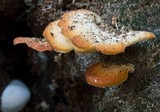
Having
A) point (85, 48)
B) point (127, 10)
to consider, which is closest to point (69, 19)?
point (85, 48)

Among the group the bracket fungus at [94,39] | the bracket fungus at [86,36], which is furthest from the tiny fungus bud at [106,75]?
the bracket fungus at [86,36]

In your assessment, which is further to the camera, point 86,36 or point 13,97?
point 13,97

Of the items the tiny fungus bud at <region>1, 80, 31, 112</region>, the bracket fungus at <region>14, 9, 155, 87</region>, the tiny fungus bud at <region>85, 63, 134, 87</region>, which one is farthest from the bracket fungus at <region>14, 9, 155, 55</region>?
the tiny fungus bud at <region>1, 80, 31, 112</region>

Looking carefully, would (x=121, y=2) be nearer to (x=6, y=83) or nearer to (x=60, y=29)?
(x=60, y=29)

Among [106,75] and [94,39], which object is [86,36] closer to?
[94,39]

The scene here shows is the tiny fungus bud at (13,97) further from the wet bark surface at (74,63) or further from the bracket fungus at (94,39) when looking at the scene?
the bracket fungus at (94,39)

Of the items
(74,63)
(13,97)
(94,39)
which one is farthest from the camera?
(13,97)

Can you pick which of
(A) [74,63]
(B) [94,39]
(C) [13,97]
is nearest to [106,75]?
(B) [94,39]

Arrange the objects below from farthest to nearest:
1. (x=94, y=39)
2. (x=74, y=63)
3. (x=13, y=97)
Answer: (x=13, y=97) < (x=74, y=63) < (x=94, y=39)
